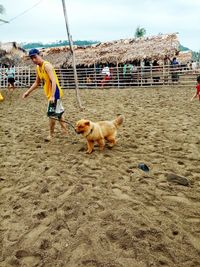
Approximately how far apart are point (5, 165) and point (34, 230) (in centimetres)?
212

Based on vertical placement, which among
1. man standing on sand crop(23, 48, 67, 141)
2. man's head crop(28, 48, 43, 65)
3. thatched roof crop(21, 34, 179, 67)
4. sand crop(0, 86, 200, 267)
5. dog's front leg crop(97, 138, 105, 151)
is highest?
thatched roof crop(21, 34, 179, 67)

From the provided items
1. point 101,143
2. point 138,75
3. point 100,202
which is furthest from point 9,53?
point 100,202

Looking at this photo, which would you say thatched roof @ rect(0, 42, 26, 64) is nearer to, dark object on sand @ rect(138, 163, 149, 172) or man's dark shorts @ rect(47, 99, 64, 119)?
man's dark shorts @ rect(47, 99, 64, 119)

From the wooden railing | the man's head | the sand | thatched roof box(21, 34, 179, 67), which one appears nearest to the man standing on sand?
the man's head

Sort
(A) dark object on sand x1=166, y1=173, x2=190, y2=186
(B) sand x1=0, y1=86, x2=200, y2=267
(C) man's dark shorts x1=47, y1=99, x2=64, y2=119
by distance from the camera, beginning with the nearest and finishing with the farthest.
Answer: (B) sand x1=0, y1=86, x2=200, y2=267, (A) dark object on sand x1=166, y1=173, x2=190, y2=186, (C) man's dark shorts x1=47, y1=99, x2=64, y2=119

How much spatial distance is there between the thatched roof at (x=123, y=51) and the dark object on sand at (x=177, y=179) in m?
17.6

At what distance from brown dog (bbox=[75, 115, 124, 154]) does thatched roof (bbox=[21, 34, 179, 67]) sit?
54.0 feet

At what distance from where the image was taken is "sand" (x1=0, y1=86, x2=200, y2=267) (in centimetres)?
245

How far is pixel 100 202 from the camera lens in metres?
3.26

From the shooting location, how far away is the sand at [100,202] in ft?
8.03

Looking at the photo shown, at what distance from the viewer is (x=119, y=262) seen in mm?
2314

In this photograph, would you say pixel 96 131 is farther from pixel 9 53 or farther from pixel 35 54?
pixel 9 53

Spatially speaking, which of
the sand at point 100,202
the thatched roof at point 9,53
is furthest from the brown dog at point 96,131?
the thatched roof at point 9,53

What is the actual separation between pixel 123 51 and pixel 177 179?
19.4 metres
